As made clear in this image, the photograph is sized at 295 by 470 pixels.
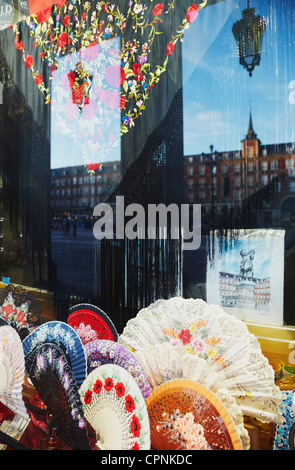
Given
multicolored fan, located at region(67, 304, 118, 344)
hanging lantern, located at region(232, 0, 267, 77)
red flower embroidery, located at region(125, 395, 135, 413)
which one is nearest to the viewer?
hanging lantern, located at region(232, 0, 267, 77)

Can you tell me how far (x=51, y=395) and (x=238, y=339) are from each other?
3.48 feet

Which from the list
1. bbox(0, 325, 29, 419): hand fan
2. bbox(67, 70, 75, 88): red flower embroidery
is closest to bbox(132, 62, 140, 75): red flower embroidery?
bbox(67, 70, 75, 88): red flower embroidery

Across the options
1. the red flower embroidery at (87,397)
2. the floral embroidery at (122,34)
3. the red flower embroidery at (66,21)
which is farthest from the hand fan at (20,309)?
the red flower embroidery at (66,21)

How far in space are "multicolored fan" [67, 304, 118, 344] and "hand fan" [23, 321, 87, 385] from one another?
68 mm

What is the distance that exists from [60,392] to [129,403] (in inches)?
19.5

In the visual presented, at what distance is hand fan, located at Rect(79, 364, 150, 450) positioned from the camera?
155 cm

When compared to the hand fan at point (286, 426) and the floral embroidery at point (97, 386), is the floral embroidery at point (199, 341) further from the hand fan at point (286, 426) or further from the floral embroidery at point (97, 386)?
the floral embroidery at point (97, 386)

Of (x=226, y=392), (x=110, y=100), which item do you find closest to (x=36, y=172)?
(x=110, y=100)

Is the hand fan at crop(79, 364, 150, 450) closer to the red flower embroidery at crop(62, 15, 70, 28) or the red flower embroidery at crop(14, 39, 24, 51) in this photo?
the red flower embroidery at crop(62, 15, 70, 28)

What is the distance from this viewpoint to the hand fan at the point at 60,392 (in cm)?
184

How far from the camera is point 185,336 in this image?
1.65 meters

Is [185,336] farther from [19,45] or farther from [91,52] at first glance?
[19,45]

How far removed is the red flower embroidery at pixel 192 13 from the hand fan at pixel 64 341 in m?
1.60
